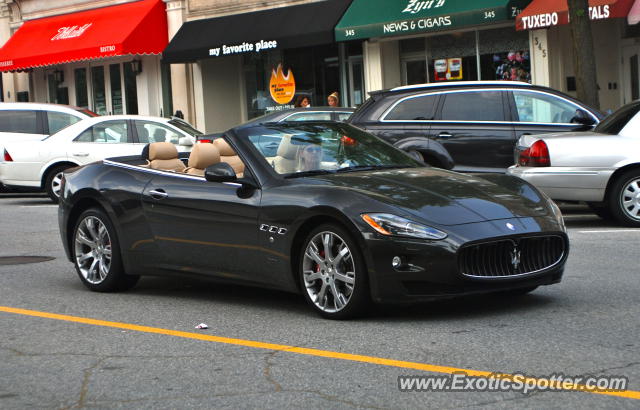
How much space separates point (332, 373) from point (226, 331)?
4.91 feet

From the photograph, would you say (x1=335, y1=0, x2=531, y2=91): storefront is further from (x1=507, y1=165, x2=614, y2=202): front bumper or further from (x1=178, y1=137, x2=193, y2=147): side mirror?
(x1=507, y1=165, x2=614, y2=202): front bumper

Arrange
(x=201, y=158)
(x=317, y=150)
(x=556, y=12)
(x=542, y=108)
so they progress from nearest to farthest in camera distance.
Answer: (x=317, y=150)
(x=201, y=158)
(x=542, y=108)
(x=556, y=12)

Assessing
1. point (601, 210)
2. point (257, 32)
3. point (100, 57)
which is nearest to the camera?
point (601, 210)

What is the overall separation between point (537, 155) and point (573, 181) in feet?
1.66

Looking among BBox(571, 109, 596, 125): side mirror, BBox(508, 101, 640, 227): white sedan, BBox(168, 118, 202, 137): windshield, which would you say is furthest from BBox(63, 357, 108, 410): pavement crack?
BBox(168, 118, 202, 137): windshield

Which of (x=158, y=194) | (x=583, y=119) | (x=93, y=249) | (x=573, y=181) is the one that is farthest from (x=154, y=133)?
(x=158, y=194)

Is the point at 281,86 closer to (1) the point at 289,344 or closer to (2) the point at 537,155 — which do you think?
(2) the point at 537,155

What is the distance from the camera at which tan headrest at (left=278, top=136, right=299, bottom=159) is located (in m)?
7.91

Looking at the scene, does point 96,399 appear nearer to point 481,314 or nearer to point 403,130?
point 481,314

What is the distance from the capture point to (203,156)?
28.0ft

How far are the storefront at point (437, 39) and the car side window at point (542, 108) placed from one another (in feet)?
25.8

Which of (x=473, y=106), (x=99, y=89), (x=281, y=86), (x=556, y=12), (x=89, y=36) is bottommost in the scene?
(x=473, y=106)

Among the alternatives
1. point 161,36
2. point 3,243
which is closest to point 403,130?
point 3,243

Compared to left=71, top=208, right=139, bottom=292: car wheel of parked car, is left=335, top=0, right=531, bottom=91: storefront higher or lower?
higher
